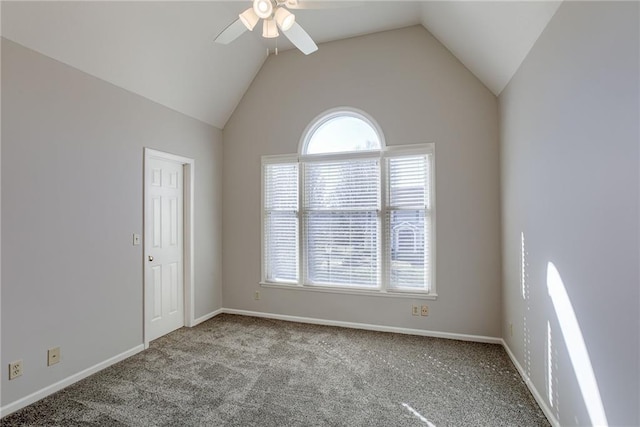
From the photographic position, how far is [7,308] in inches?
87.5

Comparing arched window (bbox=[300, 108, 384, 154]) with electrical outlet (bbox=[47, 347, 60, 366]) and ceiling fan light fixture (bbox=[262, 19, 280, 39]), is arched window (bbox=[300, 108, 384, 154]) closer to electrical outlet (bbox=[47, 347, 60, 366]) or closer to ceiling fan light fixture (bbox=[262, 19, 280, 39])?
ceiling fan light fixture (bbox=[262, 19, 280, 39])

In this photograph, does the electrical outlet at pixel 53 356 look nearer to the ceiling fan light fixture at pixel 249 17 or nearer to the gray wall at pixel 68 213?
the gray wall at pixel 68 213

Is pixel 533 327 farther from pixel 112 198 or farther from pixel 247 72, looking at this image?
pixel 247 72

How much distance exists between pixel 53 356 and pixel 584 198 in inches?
151

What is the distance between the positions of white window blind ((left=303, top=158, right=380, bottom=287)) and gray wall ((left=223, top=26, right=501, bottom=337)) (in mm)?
313

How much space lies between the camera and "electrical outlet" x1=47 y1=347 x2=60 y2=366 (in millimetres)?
2471

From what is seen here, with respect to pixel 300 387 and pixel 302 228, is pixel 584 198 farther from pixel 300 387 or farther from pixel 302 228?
pixel 302 228

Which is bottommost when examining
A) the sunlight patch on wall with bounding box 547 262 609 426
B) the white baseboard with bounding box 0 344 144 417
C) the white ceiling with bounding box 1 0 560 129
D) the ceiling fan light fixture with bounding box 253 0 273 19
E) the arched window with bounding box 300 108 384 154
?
the white baseboard with bounding box 0 344 144 417

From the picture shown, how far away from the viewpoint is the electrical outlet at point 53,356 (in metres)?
2.47

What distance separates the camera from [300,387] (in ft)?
8.33

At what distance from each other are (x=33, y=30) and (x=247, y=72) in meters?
Result: 2.26

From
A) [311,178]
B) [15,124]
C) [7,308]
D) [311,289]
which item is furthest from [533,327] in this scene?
[15,124]

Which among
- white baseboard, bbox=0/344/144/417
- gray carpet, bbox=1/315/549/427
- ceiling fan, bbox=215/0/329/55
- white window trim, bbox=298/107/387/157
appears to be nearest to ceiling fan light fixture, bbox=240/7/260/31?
ceiling fan, bbox=215/0/329/55

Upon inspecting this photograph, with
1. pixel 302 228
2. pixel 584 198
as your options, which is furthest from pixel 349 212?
pixel 584 198
